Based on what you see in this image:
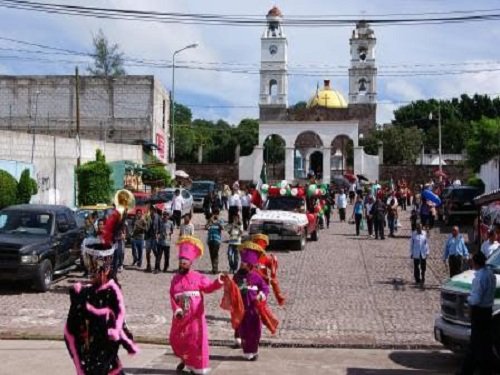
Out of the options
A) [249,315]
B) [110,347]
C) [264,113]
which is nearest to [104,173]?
[249,315]

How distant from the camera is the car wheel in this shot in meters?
15.7

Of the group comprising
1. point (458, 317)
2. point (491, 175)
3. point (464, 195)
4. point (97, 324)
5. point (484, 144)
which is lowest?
point (458, 317)

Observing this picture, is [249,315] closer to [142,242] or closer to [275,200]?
[142,242]

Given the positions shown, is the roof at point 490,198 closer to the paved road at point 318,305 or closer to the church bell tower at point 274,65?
the paved road at point 318,305

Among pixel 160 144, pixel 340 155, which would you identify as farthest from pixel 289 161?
pixel 340 155

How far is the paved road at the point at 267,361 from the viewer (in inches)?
382

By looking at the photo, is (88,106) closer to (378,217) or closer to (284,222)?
(378,217)

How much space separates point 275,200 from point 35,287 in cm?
1175

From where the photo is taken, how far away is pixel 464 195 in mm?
32656

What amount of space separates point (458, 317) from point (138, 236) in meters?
11.6

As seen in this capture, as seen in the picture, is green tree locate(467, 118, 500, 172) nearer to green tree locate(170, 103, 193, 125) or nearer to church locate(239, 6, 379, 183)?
church locate(239, 6, 379, 183)

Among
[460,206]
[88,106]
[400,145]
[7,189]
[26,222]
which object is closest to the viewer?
[26,222]

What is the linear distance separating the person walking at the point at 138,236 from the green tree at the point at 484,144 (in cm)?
3190

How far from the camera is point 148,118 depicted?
62.8 meters
